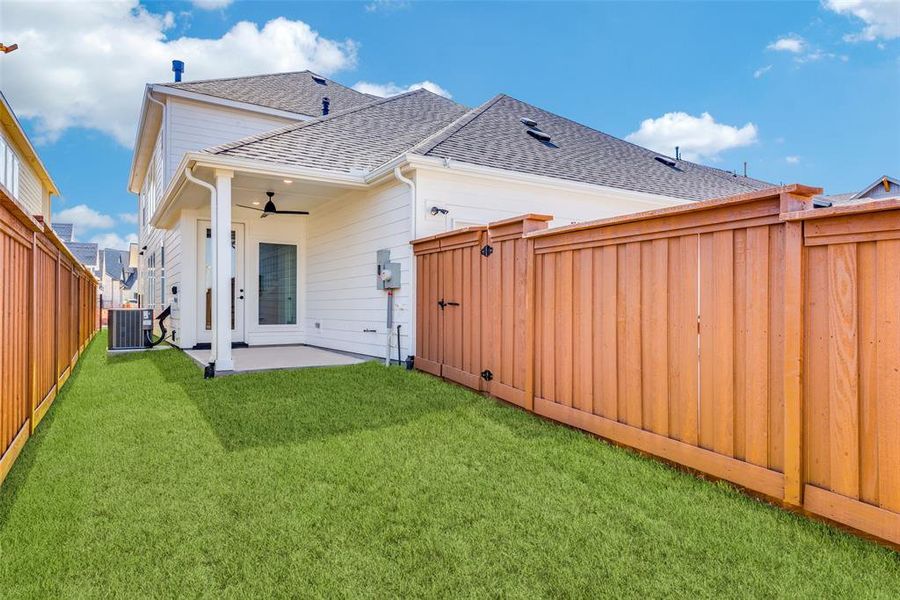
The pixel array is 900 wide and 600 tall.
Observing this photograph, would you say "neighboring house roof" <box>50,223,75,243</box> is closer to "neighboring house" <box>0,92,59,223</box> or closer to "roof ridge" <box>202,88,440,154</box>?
"neighboring house" <box>0,92,59,223</box>

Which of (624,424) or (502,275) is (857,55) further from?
(624,424)

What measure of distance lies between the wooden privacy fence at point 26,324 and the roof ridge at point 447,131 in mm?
4024

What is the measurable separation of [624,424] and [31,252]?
13.8ft

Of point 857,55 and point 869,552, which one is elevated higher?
point 857,55

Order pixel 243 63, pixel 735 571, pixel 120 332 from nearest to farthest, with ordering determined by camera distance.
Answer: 1. pixel 735 571
2. pixel 120 332
3. pixel 243 63

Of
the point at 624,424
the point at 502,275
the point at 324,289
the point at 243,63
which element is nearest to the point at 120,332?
the point at 324,289

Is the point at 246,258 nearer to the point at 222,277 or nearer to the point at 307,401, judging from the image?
the point at 222,277

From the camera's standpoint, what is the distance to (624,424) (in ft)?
9.96

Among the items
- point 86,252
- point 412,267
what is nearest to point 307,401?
point 412,267

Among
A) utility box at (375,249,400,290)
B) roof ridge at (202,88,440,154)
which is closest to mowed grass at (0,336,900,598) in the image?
utility box at (375,249,400,290)

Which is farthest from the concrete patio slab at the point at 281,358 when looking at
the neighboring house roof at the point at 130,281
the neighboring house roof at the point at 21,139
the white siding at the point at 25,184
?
the neighboring house roof at the point at 130,281

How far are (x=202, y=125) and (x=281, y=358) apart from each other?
6342 millimetres

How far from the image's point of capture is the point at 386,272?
245 inches

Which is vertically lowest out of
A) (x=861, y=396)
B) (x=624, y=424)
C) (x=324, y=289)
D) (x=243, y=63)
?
(x=624, y=424)
